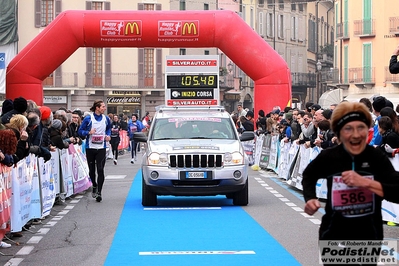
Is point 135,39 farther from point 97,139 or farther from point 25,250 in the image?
point 25,250

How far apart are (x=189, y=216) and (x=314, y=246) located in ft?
13.7

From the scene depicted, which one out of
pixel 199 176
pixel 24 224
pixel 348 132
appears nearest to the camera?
pixel 348 132

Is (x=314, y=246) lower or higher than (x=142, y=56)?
lower

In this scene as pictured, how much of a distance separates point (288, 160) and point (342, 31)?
127ft

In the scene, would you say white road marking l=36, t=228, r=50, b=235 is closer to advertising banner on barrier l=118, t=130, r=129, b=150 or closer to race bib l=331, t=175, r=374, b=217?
race bib l=331, t=175, r=374, b=217

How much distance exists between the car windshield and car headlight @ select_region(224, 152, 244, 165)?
98 cm

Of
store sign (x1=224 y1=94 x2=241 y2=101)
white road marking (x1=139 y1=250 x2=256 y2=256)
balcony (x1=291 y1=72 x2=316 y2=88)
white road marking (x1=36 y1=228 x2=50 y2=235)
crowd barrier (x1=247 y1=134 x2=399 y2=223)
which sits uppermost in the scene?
balcony (x1=291 y1=72 x2=316 y2=88)

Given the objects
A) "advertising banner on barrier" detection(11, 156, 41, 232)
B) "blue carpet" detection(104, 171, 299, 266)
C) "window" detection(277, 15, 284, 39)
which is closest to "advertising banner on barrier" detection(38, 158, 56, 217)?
"advertising banner on barrier" detection(11, 156, 41, 232)

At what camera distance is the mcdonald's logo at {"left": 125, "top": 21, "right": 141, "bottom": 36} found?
97.5 ft

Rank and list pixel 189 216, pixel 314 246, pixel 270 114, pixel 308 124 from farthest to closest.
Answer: pixel 270 114 < pixel 308 124 < pixel 189 216 < pixel 314 246

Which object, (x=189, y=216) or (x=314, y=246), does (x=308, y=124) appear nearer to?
(x=189, y=216)

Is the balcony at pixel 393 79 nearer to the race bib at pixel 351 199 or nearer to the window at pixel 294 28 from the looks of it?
the window at pixel 294 28

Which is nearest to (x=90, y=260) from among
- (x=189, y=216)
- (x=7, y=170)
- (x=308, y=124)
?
(x=7, y=170)

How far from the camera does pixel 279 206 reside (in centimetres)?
1783
